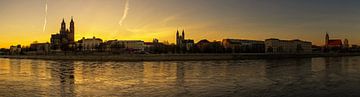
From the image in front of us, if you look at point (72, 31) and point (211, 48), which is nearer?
point (211, 48)

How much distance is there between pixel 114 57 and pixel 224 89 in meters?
48.9

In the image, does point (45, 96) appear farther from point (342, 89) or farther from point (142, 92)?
point (342, 89)

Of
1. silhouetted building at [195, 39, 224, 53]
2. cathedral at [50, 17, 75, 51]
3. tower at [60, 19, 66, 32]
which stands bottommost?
silhouetted building at [195, 39, 224, 53]

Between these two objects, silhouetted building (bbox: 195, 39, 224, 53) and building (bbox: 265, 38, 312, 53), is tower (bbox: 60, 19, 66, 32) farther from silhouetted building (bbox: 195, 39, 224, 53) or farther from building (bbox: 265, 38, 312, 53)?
building (bbox: 265, 38, 312, 53)

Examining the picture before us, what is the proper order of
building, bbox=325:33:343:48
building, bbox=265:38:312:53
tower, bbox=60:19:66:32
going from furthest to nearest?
1. building, bbox=325:33:343:48
2. tower, bbox=60:19:66:32
3. building, bbox=265:38:312:53

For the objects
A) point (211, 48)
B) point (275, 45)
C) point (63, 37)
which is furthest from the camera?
point (63, 37)

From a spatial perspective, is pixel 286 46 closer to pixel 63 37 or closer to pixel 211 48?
pixel 211 48

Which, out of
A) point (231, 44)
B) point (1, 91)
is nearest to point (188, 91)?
point (1, 91)

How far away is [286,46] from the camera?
132375mm

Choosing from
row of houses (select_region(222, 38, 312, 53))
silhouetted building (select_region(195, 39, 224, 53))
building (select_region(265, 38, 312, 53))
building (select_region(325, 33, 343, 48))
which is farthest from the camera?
building (select_region(325, 33, 343, 48))

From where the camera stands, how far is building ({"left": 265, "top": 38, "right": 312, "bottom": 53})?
12245 cm

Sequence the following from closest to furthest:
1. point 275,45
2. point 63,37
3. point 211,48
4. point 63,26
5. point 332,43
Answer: point 211,48 → point 275,45 → point 63,37 → point 63,26 → point 332,43

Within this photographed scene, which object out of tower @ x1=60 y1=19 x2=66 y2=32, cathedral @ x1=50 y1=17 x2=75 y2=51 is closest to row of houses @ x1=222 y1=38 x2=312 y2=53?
cathedral @ x1=50 y1=17 x2=75 y2=51

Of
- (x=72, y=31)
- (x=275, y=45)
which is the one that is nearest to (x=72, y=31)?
(x=72, y=31)
